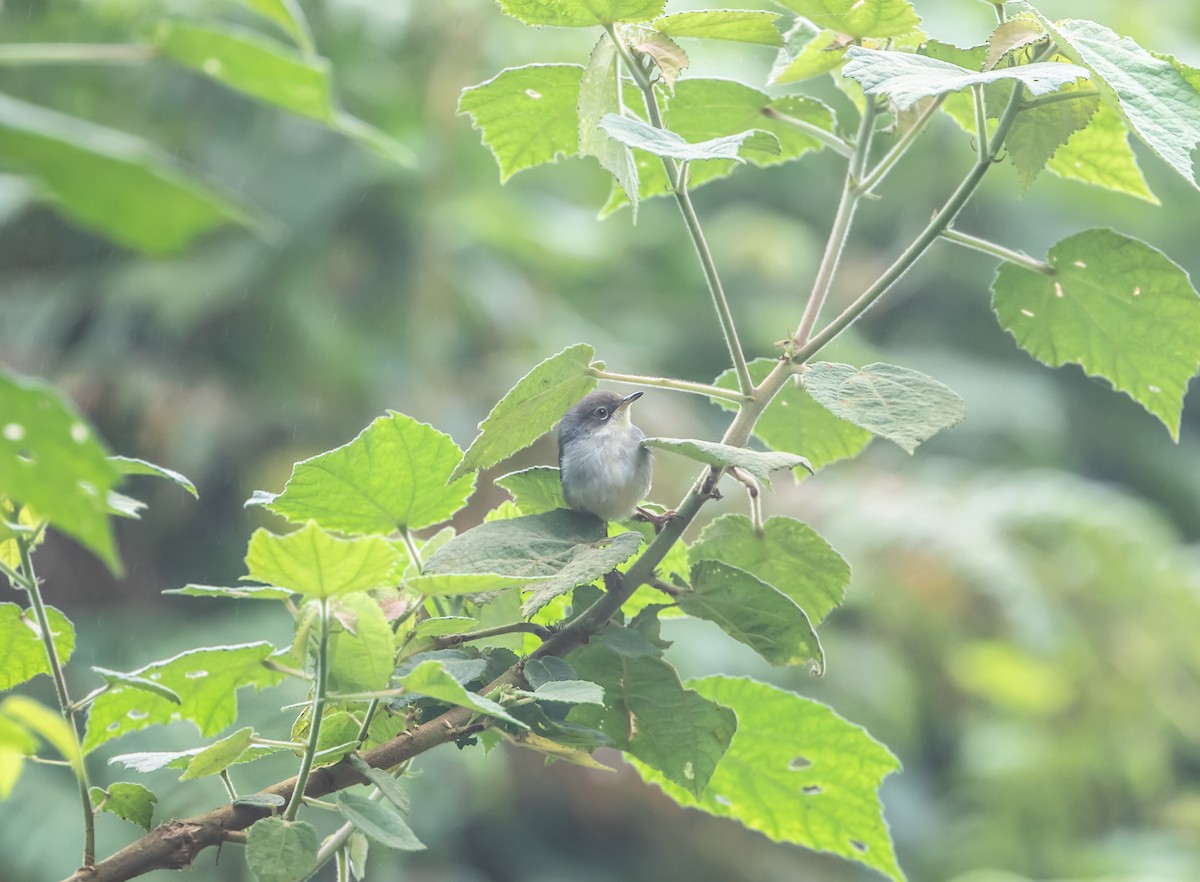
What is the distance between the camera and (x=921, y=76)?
85cm

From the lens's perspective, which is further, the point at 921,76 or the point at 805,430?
the point at 805,430

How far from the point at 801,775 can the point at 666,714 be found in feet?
0.68

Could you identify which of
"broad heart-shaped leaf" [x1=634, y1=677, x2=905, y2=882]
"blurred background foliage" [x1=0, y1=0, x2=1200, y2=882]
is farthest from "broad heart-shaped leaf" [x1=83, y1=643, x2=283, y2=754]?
"blurred background foliage" [x1=0, y1=0, x2=1200, y2=882]

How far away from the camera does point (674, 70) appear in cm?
97

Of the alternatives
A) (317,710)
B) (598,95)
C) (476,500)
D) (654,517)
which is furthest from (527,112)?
(476,500)

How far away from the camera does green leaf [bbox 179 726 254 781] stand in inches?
32.0

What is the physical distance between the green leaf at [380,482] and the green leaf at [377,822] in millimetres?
273

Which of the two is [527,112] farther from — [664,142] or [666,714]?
[666,714]

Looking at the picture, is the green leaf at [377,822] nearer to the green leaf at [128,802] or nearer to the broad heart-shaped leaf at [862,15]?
the green leaf at [128,802]

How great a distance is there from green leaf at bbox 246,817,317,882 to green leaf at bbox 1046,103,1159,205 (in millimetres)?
905

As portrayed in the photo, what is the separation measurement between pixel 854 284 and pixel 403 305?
2468 mm

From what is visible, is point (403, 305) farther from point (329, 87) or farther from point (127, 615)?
point (329, 87)

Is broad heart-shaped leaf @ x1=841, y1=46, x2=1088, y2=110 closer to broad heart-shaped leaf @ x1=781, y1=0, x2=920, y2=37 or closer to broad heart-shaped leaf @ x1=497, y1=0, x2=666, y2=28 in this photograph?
broad heart-shaped leaf @ x1=781, y1=0, x2=920, y2=37

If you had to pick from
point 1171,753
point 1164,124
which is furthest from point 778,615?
point 1171,753
